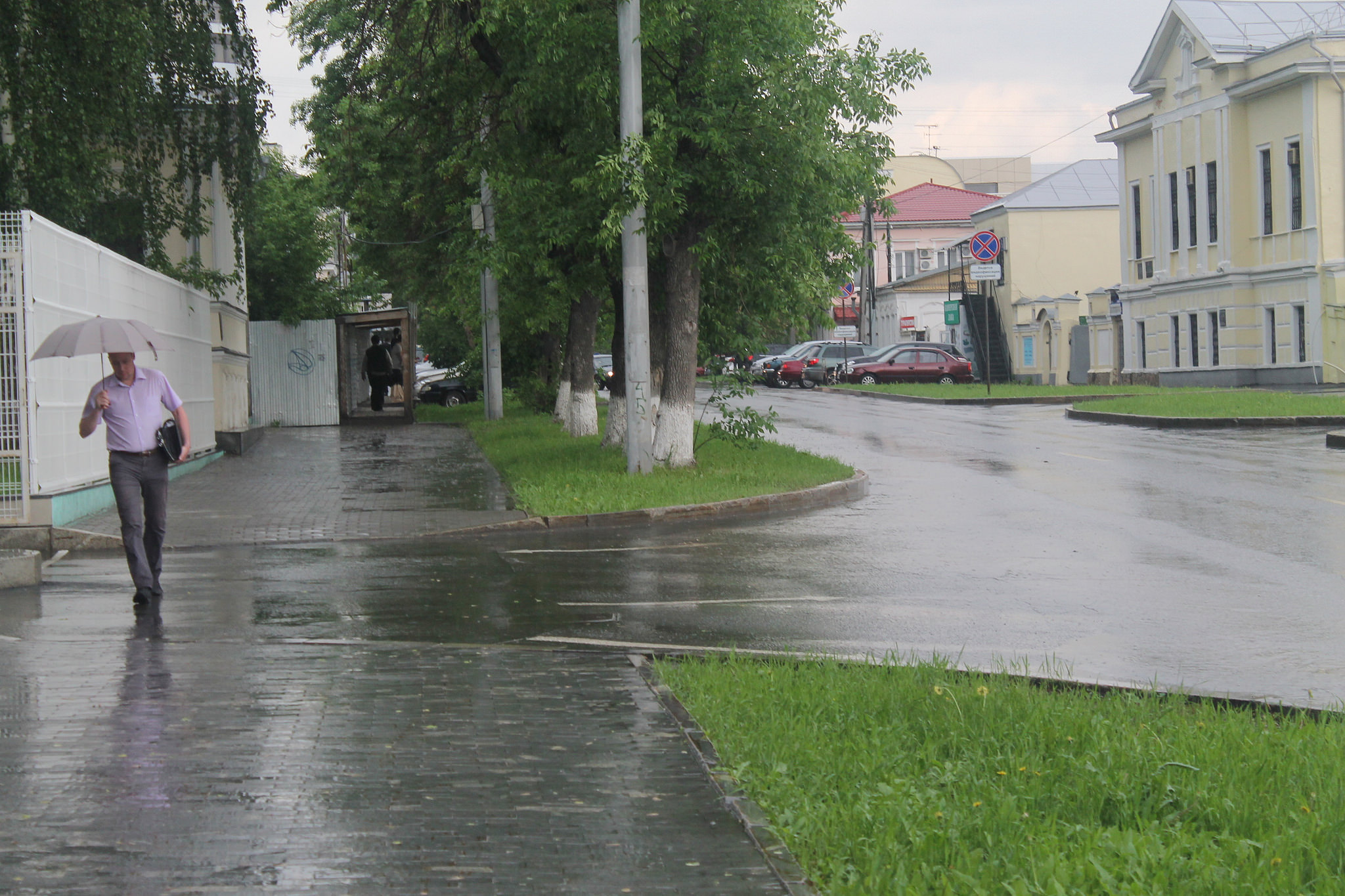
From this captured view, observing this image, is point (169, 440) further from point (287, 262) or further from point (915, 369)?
point (915, 369)

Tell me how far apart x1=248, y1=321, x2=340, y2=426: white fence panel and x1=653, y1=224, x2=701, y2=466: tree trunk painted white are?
18025 millimetres

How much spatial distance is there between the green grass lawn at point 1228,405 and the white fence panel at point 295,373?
17839mm

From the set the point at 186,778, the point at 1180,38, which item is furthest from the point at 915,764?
the point at 1180,38

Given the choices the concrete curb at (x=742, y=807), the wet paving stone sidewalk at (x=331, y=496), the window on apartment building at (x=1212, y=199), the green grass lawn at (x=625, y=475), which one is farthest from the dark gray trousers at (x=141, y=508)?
the window on apartment building at (x=1212, y=199)

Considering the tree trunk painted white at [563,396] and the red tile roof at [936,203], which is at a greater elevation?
the red tile roof at [936,203]

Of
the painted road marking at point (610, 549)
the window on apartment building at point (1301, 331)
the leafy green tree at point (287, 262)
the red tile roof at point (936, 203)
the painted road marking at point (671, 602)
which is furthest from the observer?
the red tile roof at point (936, 203)

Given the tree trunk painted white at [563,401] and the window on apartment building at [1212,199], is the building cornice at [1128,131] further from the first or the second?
the tree trunk painted white at [563,401]

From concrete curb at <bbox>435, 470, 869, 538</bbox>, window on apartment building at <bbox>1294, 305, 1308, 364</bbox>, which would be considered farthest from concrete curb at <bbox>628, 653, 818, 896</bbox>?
window on apartment building at <bbox>1294, 305, 1308, 364</bbox>

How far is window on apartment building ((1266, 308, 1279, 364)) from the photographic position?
40844 mm

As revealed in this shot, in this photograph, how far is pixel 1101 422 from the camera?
2941 centimetres

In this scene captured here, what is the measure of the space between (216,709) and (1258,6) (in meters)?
46.1

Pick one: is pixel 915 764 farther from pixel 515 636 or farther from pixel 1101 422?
pixel 1101 422

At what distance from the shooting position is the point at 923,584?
10.1 metres

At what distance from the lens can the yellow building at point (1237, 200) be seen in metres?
38.6
